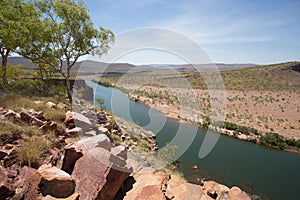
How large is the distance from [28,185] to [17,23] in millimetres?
10243

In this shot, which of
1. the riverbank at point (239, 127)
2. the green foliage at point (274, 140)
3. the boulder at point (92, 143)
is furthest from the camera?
the riverbank at point (239, 127)

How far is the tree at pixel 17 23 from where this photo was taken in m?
9.88

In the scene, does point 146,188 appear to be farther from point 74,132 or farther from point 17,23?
point 17,23

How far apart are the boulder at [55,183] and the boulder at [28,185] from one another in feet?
0.37

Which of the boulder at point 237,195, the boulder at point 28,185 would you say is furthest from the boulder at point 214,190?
the boulder at point 28,185

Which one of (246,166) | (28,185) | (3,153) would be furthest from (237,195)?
(246,166)

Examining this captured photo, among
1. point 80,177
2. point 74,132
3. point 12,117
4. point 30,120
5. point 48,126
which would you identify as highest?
point 12,117

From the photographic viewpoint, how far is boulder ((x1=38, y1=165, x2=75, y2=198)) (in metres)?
3.60

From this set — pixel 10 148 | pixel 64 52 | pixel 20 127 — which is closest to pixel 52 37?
pixel 64 52

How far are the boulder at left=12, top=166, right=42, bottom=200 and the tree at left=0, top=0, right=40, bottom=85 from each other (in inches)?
364

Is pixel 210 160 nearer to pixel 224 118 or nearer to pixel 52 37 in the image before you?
pixel 224 118

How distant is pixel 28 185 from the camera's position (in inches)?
137

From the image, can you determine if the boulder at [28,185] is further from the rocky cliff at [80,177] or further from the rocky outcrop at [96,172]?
the rocky outcrop at [96,172]

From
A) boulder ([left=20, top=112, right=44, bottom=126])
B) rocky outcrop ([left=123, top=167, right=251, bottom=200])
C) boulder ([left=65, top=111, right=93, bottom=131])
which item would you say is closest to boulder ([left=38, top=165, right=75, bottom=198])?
rocky outcrop ([left=123, top=167, right=251, bottom=200])
